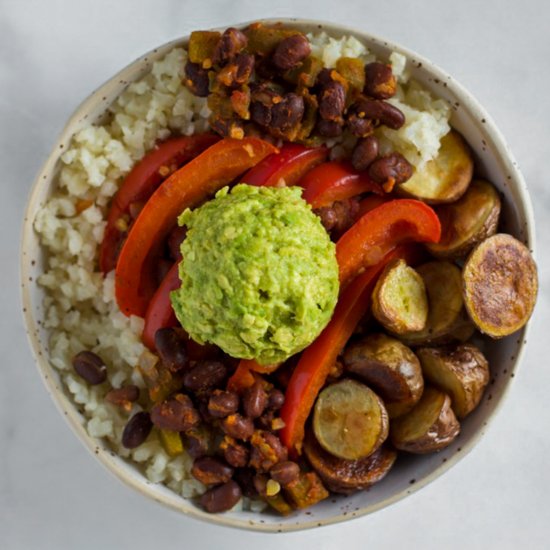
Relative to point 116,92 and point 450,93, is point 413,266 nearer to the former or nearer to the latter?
point 450,93

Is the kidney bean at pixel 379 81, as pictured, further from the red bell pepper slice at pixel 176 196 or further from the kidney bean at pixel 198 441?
the kidney bean at pixel 198 441

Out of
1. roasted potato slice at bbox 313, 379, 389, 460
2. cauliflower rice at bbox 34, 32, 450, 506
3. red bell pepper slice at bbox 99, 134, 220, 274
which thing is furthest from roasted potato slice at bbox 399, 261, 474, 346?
red bell pepper slice at bbox 99, 134, 220, 274

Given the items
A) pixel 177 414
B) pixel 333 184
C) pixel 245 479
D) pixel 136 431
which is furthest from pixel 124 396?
pixel 333 184

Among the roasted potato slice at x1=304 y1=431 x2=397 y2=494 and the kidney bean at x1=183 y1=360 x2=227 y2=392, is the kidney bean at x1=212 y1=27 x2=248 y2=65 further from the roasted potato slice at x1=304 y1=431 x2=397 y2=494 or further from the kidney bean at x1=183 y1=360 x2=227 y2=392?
the roasted potato slice at x1=304 y1=431 x2=397 y2=494

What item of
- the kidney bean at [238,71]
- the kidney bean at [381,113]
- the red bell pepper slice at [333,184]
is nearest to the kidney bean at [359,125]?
the kidney bean at [381,113]

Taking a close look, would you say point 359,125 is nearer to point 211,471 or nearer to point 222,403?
point 222,403

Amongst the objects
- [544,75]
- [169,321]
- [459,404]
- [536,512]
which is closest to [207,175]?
[169,321]
